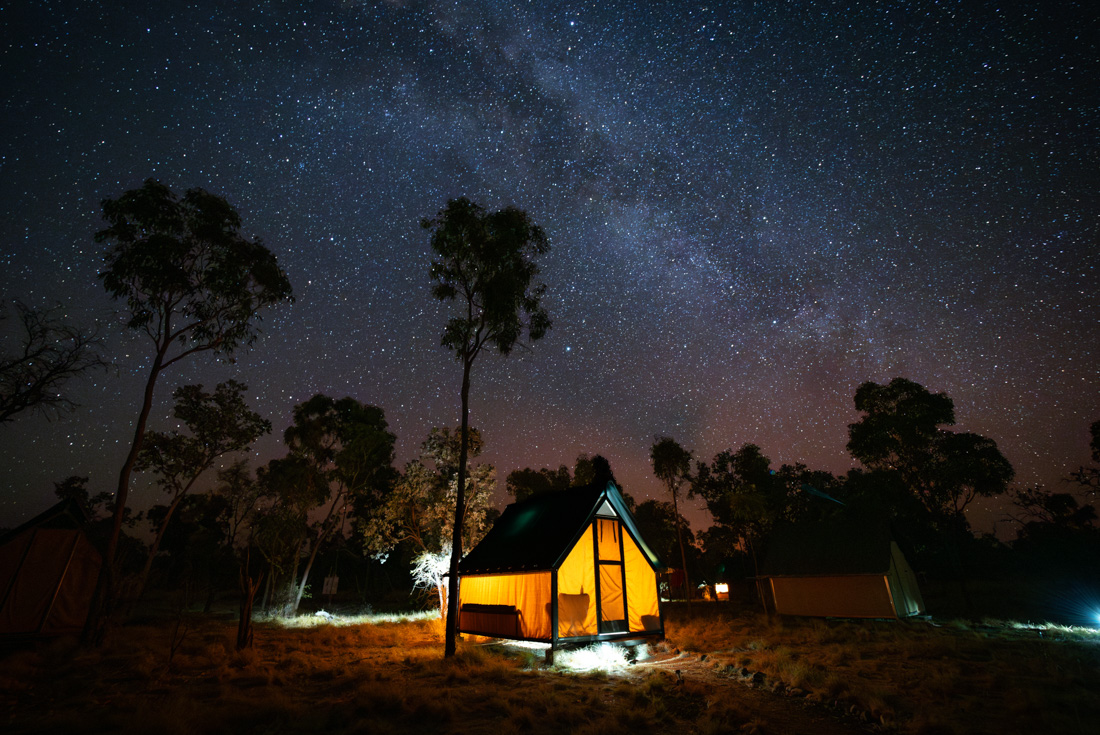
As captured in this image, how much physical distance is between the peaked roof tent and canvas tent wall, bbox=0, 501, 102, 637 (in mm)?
11580

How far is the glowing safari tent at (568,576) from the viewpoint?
44.8 ft

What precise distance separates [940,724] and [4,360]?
71.9ft

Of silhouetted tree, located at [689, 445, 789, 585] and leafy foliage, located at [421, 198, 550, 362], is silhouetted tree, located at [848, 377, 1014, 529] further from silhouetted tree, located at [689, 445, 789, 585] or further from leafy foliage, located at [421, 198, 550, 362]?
leafy foliage, located at [421, 198, 550, 362]

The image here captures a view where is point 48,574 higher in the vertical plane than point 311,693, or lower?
higher

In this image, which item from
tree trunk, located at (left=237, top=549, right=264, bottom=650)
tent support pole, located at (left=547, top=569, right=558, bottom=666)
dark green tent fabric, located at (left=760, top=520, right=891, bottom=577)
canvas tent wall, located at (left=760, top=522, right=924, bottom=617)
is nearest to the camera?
tent support pole, located at (left=547, top=569, right=558, bottom=666)

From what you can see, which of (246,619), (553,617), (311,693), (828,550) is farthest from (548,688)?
(828,550)

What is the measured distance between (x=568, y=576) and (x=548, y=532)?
1712mm

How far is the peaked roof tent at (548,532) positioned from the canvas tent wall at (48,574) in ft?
38.0

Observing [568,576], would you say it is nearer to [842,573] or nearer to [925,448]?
[842,573]

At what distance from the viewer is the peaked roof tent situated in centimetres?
1395

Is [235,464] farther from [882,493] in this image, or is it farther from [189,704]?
[882,493]

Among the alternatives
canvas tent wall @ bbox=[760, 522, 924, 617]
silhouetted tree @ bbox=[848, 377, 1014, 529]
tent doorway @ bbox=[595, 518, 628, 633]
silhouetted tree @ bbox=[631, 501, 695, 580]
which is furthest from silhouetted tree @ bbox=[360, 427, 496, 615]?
silhouetted tree @ bbox=[631, 501, 695, 580]

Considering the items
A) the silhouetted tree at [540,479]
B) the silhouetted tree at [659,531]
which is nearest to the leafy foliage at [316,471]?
the silhouetted tree at [540,479]

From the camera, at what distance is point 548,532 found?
1509 cm
